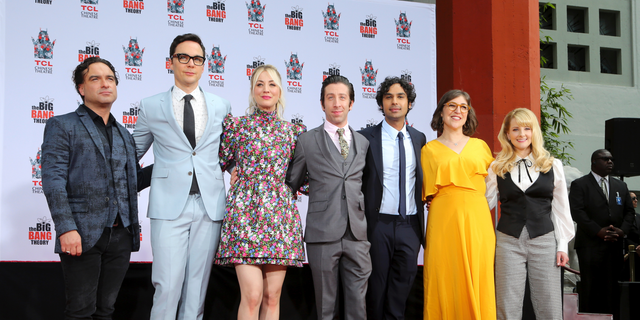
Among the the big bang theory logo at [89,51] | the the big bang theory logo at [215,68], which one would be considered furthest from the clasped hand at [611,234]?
the the big bang theory logo at [89,51]

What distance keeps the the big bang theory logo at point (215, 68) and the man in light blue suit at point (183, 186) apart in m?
1.72

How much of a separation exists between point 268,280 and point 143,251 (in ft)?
6.52

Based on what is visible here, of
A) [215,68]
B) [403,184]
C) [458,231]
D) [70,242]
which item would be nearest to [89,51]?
[215,68]

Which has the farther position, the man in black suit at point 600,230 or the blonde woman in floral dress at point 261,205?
the man in black suit at point 600,230

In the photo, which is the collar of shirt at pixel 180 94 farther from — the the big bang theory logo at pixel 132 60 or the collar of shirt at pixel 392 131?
the the big bang theory logo at pixel 132 60

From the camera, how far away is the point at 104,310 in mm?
2475

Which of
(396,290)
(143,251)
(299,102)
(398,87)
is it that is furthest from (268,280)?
(299,102)

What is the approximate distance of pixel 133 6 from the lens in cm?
436

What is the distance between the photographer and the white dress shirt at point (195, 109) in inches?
107

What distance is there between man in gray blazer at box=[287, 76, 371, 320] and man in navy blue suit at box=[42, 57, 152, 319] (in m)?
0.92

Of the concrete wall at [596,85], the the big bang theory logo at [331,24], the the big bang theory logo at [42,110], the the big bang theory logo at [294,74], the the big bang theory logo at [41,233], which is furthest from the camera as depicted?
the concrete wall at [596,85]

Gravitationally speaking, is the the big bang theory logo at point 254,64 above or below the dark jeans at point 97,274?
above

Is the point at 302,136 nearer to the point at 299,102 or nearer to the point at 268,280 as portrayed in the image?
the point at 268,280

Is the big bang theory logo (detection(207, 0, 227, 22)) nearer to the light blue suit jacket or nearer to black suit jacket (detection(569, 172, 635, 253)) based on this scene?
the light blue suit jacket
